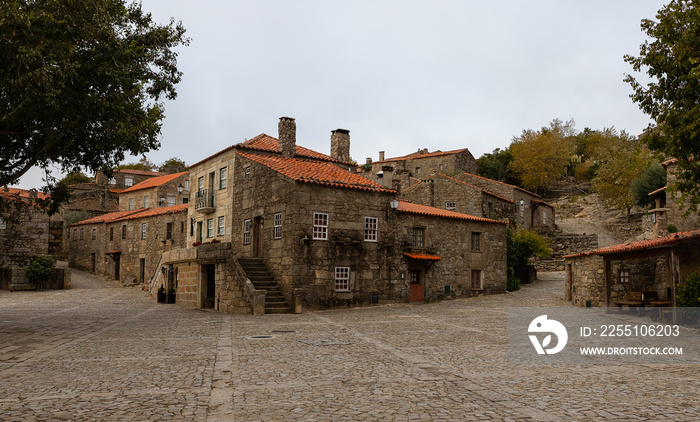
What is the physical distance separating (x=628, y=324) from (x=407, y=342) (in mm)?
8730

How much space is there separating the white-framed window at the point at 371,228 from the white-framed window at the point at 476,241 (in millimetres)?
8058

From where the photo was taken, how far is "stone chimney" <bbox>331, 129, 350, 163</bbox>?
3262 centimetres

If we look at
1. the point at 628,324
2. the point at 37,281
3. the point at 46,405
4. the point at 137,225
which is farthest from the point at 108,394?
the point at 137,225

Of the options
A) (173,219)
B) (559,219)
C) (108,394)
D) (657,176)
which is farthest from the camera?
(559,219)

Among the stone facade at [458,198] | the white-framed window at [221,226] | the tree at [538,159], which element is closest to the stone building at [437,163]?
the tree at [538,159]

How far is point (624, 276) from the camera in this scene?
965 inches

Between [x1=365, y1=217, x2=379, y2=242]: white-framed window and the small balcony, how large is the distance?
10117 mm

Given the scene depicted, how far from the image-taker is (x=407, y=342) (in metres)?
13.9

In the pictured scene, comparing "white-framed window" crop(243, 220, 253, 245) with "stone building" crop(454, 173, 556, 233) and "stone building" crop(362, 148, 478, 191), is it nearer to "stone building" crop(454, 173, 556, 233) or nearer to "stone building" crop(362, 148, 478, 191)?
"stone building" crop(454, 173, 556, 233)

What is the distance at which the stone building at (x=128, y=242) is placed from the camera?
4266cm

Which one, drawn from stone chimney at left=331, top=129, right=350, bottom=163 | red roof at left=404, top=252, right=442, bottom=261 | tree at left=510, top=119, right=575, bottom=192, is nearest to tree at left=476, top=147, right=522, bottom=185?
tree at left=510, top=119, right=575, bottom=192

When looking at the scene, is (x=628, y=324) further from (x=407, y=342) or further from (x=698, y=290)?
(x=407, y=342)

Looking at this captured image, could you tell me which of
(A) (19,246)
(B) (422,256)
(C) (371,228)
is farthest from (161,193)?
(B) (422,256)

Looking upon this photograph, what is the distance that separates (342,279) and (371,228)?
2.85 m
